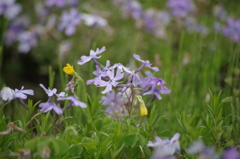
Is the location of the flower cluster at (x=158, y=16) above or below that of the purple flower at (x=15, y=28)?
above

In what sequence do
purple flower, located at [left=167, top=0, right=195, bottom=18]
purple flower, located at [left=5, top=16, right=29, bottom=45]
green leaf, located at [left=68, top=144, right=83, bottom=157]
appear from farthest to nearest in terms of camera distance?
purple flower, located at [left=5, top=16, right=29, bottom=45], purple flower, located at [left=167, top=0, right=195, bottom=18], green leaf, located at [left=68, top=144, right=83, bottom=157]

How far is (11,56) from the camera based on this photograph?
3.33 metres

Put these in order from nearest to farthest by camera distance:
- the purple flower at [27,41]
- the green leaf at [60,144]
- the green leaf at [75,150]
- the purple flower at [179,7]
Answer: the green leaf at [60,144] < the green leaf at [75,150] < the purple flower at [179,7] < the purple flower at [27,41]

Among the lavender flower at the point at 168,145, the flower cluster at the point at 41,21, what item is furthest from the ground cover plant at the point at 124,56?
the lavender flower at the point at 168,145

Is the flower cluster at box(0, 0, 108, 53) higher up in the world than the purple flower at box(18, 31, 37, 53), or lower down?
higher up

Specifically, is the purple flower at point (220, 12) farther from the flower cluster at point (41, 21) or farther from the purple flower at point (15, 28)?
the purple flower at point (15, 28)

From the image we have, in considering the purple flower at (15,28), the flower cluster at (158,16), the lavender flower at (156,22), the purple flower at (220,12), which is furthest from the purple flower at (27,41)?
the purple flower at (220,12)

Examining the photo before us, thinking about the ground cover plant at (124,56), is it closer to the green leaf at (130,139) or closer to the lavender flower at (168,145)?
the green leaf at (130,139)

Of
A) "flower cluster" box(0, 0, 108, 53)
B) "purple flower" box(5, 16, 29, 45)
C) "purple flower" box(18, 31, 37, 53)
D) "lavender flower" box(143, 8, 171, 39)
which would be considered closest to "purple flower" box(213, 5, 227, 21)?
"lavender flower" box(143, 8, 171, 39)

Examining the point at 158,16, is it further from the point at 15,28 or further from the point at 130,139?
the point at 130,139

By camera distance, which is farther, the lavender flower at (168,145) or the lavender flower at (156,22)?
the lavender flower at (156,22)

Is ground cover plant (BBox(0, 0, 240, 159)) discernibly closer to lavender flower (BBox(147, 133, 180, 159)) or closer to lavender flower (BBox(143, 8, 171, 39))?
lavender flower (BBox(143, 8, 171, 39))

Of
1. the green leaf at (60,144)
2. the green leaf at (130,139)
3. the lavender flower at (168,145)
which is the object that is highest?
the green leaf at (60,144)

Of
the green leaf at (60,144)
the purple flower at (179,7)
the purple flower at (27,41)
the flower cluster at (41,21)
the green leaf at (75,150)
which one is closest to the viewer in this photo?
the green leaf at (60,144)
